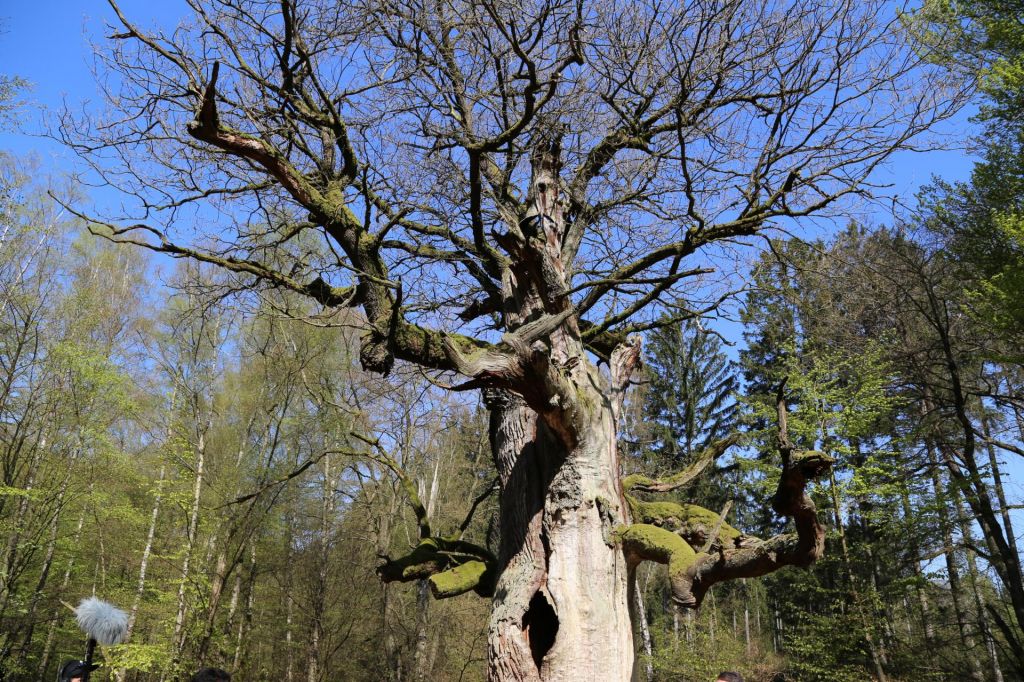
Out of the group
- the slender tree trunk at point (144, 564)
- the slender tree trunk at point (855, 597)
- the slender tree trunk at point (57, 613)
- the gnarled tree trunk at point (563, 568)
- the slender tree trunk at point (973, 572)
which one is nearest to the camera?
the gnarled tree trunk at point (563, 568)

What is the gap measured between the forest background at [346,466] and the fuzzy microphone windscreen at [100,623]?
594 cm

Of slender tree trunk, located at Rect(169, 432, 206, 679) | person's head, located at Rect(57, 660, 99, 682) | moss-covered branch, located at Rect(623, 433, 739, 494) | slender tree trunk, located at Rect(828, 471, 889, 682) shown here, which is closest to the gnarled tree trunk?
moss-covered branch, located at Rect(623, 433, 739, 494)

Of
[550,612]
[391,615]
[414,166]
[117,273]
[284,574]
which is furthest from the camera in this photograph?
[117,273]

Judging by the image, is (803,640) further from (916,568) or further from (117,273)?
(117,273)

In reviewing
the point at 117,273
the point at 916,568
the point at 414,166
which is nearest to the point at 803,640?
the point at 916,568

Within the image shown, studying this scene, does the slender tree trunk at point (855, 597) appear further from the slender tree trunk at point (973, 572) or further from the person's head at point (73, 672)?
the person's head at point (73, 672)

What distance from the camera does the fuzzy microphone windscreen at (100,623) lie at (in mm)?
5156

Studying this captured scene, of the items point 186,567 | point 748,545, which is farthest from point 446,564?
point 186,567

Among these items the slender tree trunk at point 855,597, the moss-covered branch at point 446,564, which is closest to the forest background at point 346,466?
the slender tree trunk at point 855,597

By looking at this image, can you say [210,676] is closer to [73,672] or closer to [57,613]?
[73,672]

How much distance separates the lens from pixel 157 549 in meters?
17.6

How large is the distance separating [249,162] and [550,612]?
4.47 m

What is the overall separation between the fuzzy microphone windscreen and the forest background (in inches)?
234

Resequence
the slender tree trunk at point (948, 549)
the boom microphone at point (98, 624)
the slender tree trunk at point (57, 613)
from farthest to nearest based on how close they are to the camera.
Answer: the slender tree trunk at point (57, 613)
the slender tree trunk at point (948, 549)
the boom microphone at point (98, 624)
